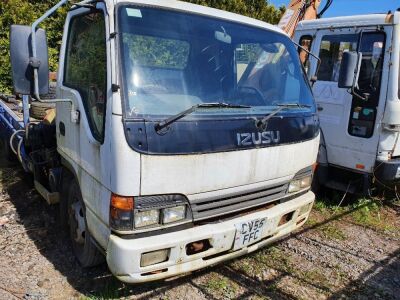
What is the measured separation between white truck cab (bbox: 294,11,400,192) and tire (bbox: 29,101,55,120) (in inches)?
129

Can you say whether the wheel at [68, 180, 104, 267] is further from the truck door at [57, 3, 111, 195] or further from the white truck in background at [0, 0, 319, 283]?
the truck door at [57, 3, 111, 195]

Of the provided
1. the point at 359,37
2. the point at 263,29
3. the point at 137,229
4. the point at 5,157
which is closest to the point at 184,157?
the point at 137,229

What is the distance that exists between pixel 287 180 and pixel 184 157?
112cm

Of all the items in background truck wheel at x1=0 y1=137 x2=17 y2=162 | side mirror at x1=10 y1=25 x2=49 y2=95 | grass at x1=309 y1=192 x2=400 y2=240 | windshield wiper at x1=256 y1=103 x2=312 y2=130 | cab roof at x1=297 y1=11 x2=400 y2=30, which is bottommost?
grass at x1=309 y1=192 x2=400 y2=240

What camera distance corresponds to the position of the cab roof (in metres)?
4.42

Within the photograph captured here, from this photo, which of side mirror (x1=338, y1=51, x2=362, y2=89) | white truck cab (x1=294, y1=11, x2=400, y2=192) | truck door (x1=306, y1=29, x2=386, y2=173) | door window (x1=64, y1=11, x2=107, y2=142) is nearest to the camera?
door window (x1=64, y1=11, x2=107, y2=142)

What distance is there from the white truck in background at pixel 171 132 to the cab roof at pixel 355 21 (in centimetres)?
170

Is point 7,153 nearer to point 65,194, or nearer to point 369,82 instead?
point 65,194

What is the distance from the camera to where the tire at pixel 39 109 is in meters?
5.15

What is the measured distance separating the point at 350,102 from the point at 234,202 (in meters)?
2.67

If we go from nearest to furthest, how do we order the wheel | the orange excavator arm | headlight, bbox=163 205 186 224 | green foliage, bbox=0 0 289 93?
headlight, bbox=163 205 186 224 → the wheel → the orange excavator arm → green foliage, bbox=0 0 289 93

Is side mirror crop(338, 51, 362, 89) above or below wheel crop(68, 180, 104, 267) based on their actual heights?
above

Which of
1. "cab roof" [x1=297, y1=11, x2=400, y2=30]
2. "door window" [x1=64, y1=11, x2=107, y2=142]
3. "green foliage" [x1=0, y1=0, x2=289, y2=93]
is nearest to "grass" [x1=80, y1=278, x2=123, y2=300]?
"door window" [x1=64, y1=11, x2=107, y2=142]

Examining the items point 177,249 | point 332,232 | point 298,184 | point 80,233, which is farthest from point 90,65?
point 332,232
